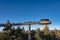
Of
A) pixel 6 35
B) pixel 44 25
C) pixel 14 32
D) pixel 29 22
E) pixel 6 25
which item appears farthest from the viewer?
pixel 44 25

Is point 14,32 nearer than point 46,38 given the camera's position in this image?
Yes

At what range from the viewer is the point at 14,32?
37.2m

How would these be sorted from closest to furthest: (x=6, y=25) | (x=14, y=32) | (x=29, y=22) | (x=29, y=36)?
(x=14, y=32) < (x=6, y=25) < (x=29, y=36) < (x=29, y=22)

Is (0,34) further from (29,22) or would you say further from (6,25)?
(29,22)

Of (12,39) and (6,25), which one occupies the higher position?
(6,25)

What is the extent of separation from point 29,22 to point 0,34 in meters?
14.7

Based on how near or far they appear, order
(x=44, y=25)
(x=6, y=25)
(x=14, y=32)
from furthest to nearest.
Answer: (x=44, y=25) → (x=6, y=25) → (x=14, y=32)

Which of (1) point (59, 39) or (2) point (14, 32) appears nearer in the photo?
(2) point (14, 32)

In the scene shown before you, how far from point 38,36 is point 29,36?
2868 mm

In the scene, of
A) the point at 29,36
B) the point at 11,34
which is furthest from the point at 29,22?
the point at 11,34

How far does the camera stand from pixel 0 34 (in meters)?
35.1

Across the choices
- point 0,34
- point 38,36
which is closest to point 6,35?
point 0,34

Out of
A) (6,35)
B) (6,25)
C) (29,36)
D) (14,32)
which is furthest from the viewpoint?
(29,36)

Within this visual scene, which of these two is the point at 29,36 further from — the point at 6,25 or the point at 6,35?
the point at 6,35
